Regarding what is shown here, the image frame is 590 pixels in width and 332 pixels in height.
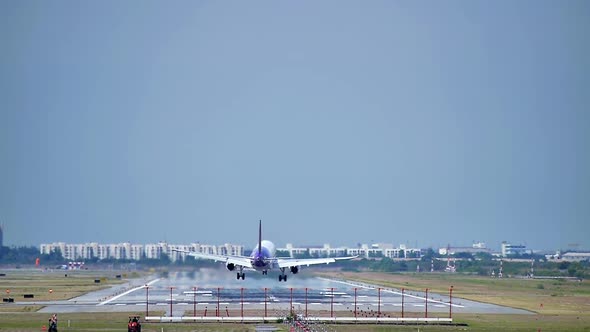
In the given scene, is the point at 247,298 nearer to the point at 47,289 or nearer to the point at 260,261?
the point at 260,261

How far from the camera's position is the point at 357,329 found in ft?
262

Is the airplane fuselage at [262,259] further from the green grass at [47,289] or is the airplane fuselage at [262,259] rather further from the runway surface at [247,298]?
the green grass at [47,289]

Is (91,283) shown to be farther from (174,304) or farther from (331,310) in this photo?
(331,310)

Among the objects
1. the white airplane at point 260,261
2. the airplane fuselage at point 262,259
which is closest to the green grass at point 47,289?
the white airplane at point 260,261

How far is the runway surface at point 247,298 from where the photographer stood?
98.8m

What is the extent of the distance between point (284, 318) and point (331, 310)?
727 centimetres

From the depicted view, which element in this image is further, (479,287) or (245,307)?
(479,287)

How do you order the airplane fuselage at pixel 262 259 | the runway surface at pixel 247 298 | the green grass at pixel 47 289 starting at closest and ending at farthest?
1. the runway surface at pixel 247 298
2. the green grass at pixel 47 289
3. the airplane fuselage at pixel 262 259

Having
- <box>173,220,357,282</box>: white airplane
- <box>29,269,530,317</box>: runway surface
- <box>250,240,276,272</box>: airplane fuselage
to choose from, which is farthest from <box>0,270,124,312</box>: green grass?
<box>250,240,276,272</box>: airplane fuselage

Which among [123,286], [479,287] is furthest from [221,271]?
[479,287]

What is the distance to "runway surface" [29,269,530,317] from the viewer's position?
324 ft

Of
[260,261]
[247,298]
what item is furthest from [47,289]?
[247,298]

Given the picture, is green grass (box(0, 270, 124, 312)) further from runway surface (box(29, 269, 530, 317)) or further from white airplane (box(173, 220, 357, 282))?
white airplane (box(173, 220, 357, 282))

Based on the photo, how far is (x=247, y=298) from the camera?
113938mm
